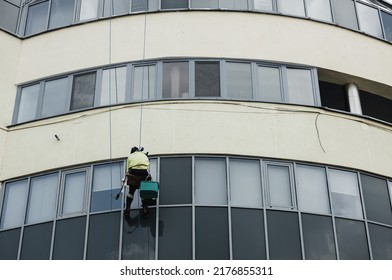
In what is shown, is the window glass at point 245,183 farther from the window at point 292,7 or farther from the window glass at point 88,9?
the window glass at point 88,9

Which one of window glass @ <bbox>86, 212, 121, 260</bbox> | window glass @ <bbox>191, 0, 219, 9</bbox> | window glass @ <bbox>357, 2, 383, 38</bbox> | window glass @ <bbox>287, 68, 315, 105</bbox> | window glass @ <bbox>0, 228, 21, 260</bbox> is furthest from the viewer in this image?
window glass @ <bbox>357, 2, 383, 38</bbox>

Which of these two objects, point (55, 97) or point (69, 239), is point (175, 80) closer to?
point (55, 97)

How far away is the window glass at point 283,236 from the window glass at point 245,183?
0.56 meters

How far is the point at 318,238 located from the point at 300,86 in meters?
4.60

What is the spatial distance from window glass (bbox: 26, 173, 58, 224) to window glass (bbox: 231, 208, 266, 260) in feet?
15.5

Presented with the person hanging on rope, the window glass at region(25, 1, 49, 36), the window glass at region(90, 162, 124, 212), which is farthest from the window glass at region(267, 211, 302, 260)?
the window glass at region(25, 1, 49, 36)

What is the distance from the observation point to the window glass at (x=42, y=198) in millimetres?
16469

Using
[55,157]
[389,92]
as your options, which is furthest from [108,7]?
[389,92]

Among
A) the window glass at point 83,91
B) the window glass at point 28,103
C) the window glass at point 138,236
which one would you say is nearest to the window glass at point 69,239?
the window glass at point 138,236

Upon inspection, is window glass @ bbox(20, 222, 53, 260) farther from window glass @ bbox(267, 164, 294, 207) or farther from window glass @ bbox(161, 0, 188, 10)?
window glass @ bbox(161, 0, 188, 10)

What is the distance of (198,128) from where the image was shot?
16.6m

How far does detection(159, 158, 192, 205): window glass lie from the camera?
1567 centimetres

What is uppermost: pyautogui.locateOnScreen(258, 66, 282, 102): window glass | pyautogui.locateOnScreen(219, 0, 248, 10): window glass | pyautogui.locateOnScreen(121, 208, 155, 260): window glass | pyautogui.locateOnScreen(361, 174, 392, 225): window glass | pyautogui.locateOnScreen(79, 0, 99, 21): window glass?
pyautogui.locateOnScreen(79, 0, 99, 21): window glass
